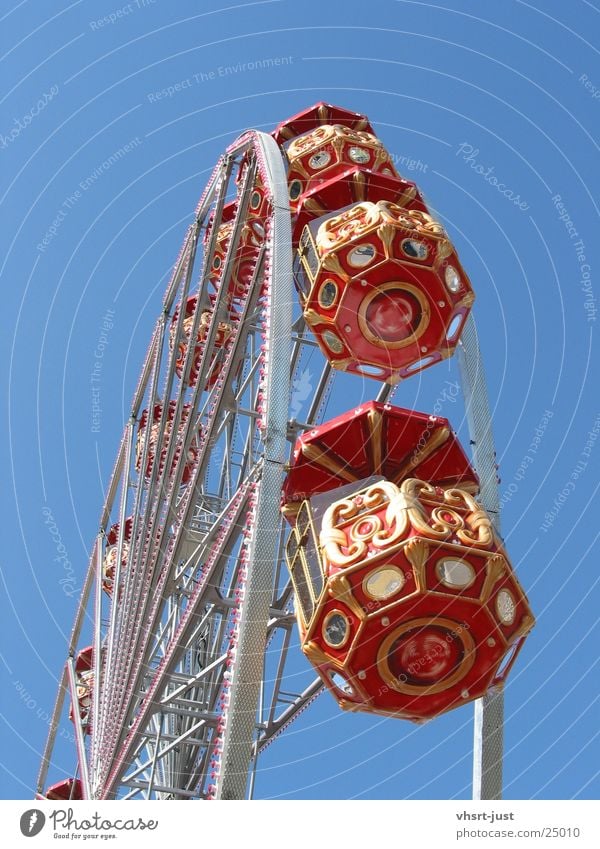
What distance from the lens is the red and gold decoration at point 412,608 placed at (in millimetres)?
10570

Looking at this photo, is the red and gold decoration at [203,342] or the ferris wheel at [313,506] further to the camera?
the red and gold decoration at [203,342]

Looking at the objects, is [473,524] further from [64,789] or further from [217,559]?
[64,789]

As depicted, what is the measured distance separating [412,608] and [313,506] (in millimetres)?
2429

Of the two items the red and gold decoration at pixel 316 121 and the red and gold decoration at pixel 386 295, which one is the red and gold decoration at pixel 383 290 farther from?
the red and gold decoration at pixel 316 121

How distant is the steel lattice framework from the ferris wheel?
1.5 inches

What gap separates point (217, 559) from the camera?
13102mm

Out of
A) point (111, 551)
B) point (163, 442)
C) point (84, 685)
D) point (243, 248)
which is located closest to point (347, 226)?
point (243, 248)

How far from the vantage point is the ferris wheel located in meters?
10.7

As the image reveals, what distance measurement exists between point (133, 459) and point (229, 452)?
11.8ft
